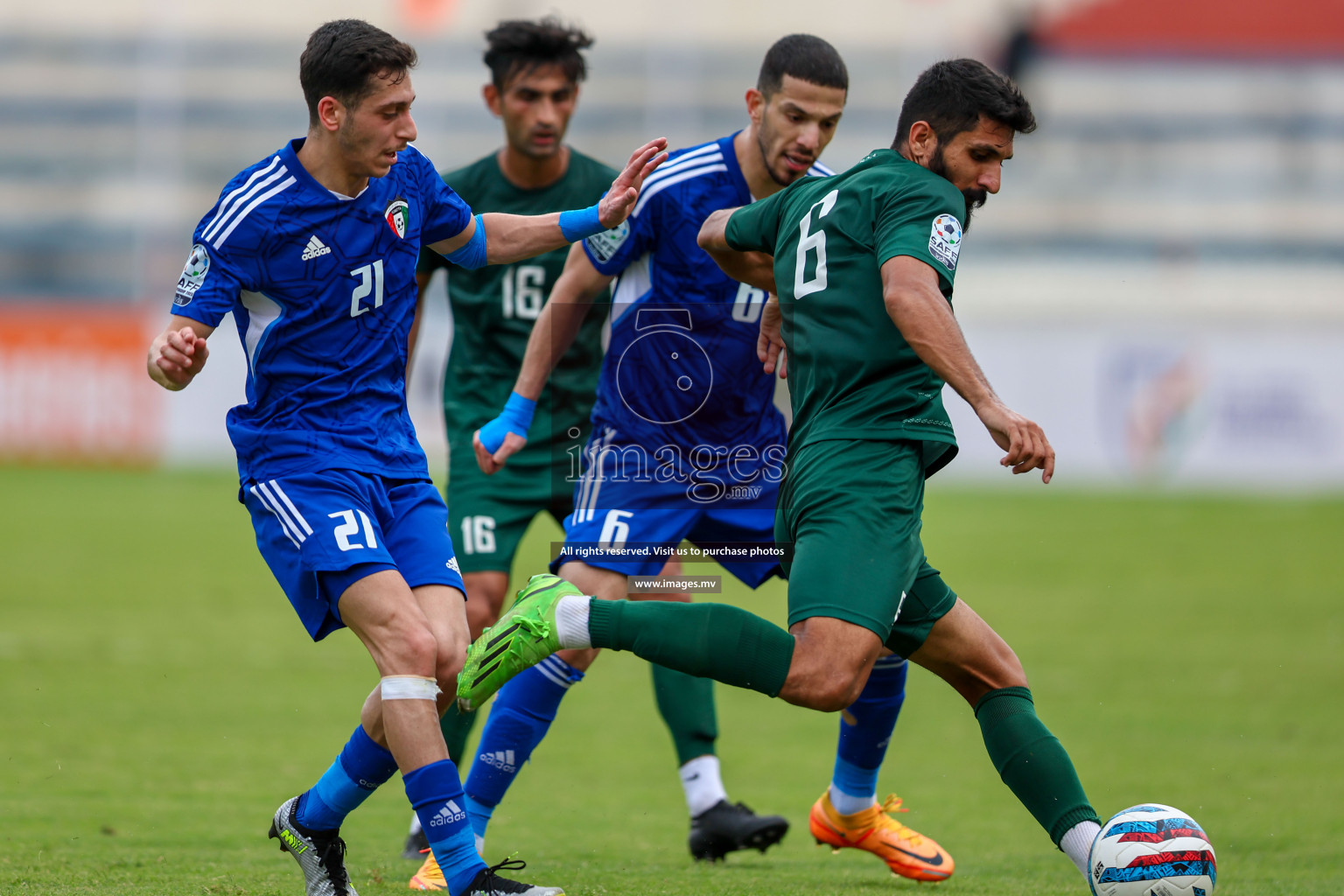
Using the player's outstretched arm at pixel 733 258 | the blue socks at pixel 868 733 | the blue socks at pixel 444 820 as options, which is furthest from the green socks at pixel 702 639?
the player's outstretched arm at pixel 733 258

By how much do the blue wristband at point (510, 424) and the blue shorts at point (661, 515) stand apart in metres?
0.31

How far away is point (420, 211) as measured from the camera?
4.81 metres

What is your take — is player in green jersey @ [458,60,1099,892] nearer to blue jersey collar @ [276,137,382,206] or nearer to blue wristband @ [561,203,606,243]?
blue wristband @ [561,203,606,243]

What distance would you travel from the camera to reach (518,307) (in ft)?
21.4

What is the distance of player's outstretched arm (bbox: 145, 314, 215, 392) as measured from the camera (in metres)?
4.21

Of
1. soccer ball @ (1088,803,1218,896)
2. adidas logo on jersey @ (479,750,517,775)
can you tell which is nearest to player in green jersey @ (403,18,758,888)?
adidas logo on jersey @ (479,750,517,775)

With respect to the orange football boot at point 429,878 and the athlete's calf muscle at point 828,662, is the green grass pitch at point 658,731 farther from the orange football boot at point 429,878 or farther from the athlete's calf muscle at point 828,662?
the athlete's calf muscle at point 828,662

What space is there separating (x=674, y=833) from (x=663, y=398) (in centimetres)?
188

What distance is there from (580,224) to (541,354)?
2.51 feet

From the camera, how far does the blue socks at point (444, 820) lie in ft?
14.0

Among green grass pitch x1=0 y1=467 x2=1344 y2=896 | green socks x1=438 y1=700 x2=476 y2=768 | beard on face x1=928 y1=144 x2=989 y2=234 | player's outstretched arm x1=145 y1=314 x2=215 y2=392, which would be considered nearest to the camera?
player's outstretched arm x1=145 y1=314 x2=215 y2=392

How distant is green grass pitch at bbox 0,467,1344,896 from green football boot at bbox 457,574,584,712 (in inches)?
34.2

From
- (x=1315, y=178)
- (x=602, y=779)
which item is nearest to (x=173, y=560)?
(x=602, y=779)

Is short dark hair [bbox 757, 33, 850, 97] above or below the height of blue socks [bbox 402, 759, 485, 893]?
above
